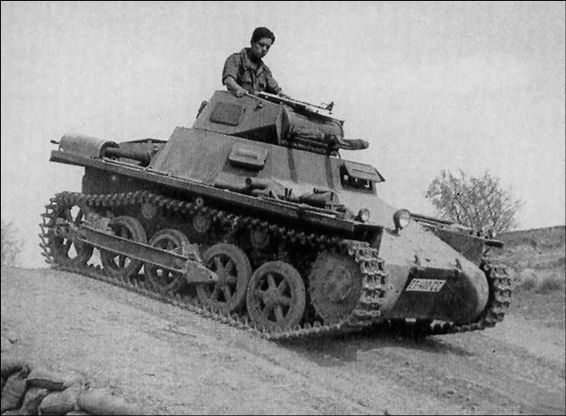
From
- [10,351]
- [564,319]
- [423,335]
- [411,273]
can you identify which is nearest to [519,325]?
[564,319]

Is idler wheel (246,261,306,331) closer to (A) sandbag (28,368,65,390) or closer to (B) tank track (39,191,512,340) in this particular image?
(B) tank track (39,191,512,340)

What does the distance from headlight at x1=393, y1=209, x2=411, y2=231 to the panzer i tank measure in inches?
0.6

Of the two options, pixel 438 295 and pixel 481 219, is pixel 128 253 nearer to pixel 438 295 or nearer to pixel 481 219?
pixel 438 295

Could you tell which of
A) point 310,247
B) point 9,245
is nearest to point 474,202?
point 310,247

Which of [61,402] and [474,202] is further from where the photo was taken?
[474,202]

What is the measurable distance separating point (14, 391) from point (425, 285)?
492 cm

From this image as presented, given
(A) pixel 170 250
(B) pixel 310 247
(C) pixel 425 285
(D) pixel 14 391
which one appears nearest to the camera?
(D) pixel 14 391

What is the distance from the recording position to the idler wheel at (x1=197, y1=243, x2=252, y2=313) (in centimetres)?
982

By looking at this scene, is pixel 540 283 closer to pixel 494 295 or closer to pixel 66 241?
pixel 494 295

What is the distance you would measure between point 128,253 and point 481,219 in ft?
52.3

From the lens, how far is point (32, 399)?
6758mm

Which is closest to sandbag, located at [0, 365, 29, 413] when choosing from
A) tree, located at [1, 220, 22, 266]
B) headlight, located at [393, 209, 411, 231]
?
headlight, located at [393, 209, 411, 231]

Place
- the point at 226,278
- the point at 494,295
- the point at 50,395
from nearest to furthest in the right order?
the point at 50,395 < the point at 494,295 < the point at 226,278

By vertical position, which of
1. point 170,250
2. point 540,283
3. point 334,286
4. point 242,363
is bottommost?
point 242,363
